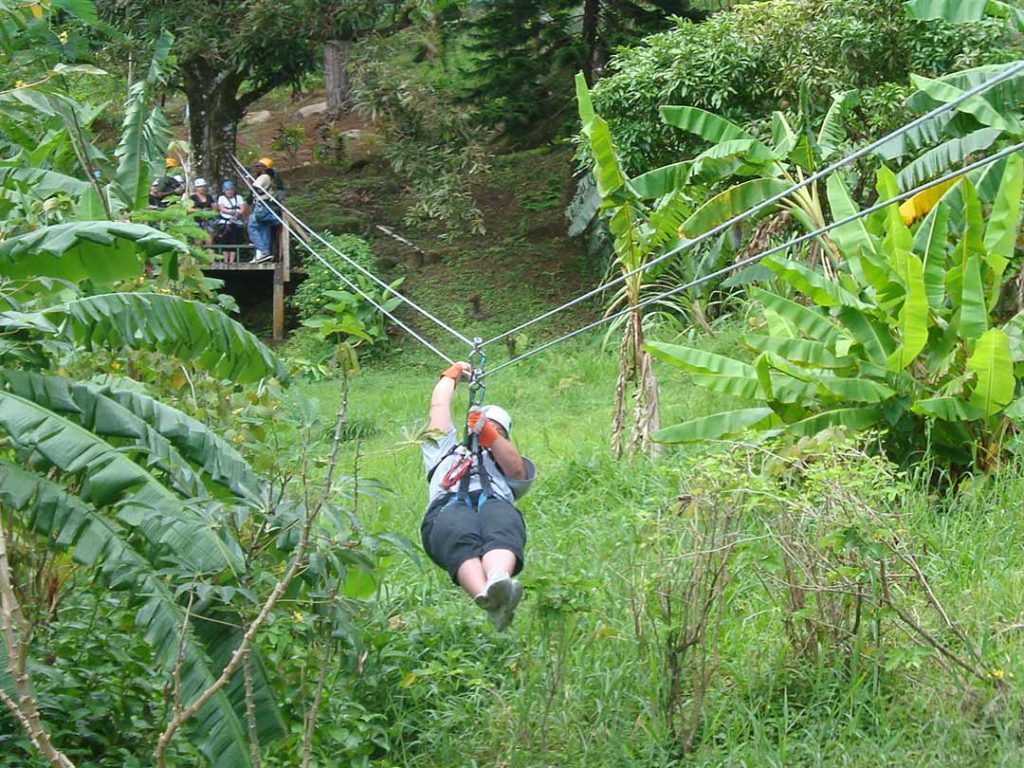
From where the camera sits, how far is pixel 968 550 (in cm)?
636

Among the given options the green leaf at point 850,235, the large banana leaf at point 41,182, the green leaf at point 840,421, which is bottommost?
→ the green leaf at point 840,421

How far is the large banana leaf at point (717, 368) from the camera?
7.94 meters

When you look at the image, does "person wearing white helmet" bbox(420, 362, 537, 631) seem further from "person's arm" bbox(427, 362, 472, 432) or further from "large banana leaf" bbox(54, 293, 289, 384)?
"large banana leaf" bbox(54, 293, 289, 384)

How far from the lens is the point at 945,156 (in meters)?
9.29

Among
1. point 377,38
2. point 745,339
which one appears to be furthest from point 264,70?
point 745,339

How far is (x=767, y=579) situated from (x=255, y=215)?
38.2 feet

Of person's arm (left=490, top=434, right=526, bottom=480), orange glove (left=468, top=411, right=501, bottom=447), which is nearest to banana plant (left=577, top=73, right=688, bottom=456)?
person's arm (left=490, top=434, right=526, bottom=480)

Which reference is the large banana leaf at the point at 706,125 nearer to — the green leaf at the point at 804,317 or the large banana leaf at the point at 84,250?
the green leaf at the point at 804,317

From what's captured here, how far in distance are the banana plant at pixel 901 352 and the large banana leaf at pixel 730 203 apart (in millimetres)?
1400

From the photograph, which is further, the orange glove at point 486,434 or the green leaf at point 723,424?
the green leaf at point 723,424

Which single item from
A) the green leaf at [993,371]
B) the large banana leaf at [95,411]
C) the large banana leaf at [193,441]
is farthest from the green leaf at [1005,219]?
the large banana leaf at [95,411]

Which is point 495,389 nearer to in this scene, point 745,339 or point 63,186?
point 745,339

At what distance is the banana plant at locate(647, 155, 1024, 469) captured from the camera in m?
7.28

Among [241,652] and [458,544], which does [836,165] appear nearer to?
[458,544]
